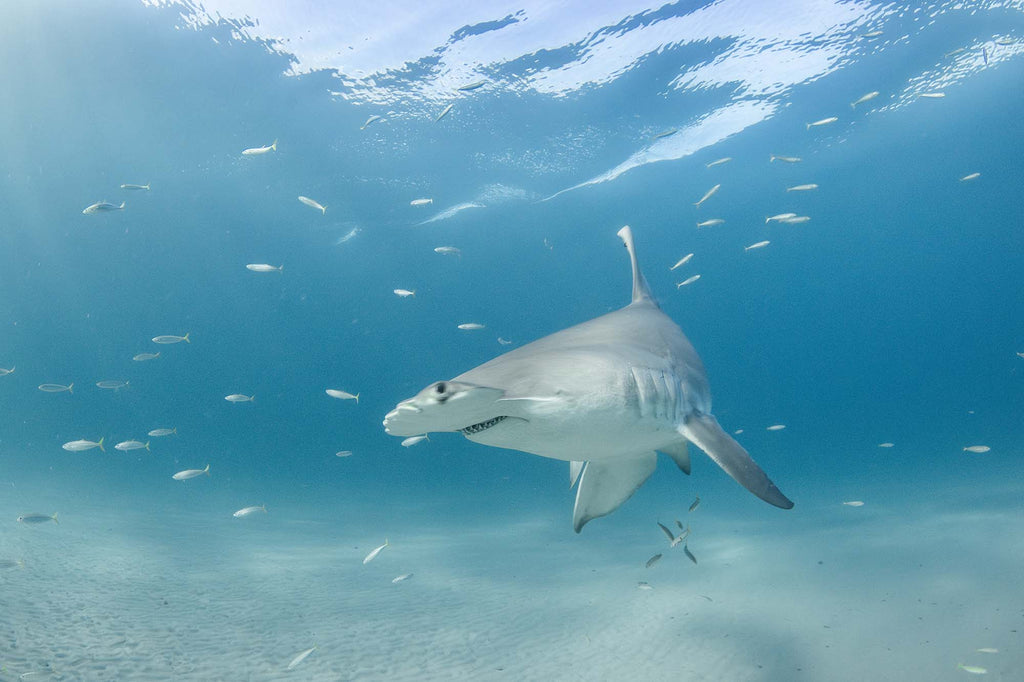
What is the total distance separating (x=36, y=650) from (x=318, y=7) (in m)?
15.4

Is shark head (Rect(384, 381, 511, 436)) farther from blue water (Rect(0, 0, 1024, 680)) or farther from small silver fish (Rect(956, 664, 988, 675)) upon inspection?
small silver fish (Rect(956, 664, 988, 675))

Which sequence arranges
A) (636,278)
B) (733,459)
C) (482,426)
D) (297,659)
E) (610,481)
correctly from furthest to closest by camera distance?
(297,659) < (636,278) < (610,481) < (733,459) < (482,426)

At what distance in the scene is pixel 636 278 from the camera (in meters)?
5.43

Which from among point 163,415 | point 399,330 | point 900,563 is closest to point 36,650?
point 900,563

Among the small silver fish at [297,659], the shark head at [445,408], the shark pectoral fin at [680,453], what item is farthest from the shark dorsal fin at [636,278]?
the small silver fish at [297,659]

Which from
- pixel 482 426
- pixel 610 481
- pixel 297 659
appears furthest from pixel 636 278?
pixel 297 659

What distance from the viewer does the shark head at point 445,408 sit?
6.13 ft

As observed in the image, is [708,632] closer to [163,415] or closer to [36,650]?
[36,650]

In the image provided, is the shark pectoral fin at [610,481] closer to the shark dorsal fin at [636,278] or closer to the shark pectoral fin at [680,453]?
the shark pectoral fin at [680,453]

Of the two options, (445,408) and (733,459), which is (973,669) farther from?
(445,408)

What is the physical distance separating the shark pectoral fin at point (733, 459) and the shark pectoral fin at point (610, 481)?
89 centimetres

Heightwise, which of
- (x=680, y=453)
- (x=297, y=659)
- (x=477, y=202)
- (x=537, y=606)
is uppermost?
(x=477, y=202)

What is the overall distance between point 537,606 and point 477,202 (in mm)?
22711

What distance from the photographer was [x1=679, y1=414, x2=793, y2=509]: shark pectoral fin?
2756 mm
